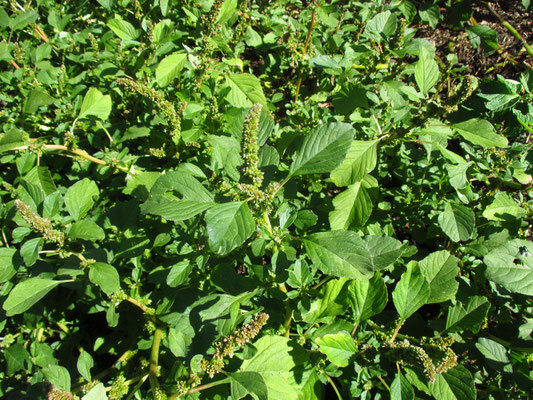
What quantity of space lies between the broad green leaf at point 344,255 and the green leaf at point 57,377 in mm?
1357

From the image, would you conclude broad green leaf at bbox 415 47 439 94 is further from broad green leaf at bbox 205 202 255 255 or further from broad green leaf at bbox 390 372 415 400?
broad green leaf at bbox 390 372 415 400

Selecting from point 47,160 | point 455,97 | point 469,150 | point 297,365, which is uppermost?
point 455,97

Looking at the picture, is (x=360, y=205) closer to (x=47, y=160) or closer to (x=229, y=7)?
(x=229, y=7)

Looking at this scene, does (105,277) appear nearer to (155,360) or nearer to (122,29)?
(155,360)

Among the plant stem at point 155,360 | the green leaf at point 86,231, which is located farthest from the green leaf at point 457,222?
the green leaf at point 86,231

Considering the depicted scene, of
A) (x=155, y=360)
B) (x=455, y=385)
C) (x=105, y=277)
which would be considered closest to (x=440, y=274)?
(x=455, y=385)

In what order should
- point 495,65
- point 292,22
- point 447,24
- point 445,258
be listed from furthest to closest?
point 447,24 < point 495,65 < point 292,22 < point 445,258

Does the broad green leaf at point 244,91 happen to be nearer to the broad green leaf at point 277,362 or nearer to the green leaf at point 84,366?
the broad green leaf at point 277,362

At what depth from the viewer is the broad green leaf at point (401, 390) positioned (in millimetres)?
1635

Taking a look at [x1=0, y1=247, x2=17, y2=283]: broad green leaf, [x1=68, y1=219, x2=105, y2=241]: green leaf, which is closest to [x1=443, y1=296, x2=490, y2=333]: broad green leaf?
[x1=68, y1=219, x2=105, y2=241]: green leaf

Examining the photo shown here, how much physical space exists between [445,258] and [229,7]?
2.12 metres

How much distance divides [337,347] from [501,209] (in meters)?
1.43

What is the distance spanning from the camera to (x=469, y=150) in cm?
232

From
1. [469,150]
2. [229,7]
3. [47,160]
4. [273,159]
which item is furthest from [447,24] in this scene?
[47,160]
